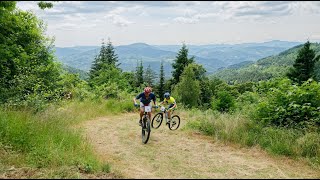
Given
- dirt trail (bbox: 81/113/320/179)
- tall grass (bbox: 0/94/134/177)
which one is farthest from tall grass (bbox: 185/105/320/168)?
tall grass (bbox: 0/94/134/177)

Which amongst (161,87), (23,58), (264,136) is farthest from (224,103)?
(161,87)

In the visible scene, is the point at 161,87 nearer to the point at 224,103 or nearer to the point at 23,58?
the point at 224,103

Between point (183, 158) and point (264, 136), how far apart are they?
283 centimetres

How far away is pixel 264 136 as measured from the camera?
9609mm

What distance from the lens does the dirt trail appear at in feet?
23.4

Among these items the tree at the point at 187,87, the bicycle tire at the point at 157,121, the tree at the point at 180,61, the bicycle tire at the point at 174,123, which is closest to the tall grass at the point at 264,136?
the bicycle tire at the point at 174,123

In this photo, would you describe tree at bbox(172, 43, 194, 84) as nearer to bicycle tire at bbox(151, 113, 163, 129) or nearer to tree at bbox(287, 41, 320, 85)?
tree at bbox(287, 41, 320, 85)

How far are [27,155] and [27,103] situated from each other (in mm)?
4156

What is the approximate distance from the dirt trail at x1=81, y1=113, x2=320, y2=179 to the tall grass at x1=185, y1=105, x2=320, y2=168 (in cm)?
32

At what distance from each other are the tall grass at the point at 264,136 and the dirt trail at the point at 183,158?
0.32m

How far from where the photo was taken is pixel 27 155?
7.17 meters

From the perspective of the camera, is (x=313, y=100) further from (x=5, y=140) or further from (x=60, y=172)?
(x=5, y=140)

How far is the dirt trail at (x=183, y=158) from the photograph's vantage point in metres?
7.12

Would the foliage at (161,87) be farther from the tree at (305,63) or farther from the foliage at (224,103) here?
the foliage at (224,103)
